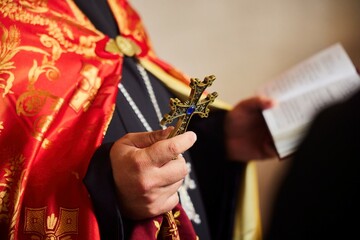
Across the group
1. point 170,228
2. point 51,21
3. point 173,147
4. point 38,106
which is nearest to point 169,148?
point 173,147

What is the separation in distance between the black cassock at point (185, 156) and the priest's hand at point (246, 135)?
0.02m

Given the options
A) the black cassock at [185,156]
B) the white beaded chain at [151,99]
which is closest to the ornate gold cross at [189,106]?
the black cassock at [185,156]

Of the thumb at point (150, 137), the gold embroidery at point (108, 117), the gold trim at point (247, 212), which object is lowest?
the gold trim at point (247, 212)

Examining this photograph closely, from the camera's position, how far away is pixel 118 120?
0.62 meters

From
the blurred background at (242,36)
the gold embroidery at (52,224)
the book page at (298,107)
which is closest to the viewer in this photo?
the gold embroidery at (52,224)

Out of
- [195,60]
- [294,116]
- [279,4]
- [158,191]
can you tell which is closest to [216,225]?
[294,116]

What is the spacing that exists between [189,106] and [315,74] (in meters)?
0.50

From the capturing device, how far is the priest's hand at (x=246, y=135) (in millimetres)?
835

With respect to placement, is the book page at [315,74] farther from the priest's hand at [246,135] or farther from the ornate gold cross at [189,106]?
the ornate gold cross at [189,106]

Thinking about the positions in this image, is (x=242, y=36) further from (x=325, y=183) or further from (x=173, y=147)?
(x=325, y=183)

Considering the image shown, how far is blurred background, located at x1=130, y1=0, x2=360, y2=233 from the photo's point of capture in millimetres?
→ 1100

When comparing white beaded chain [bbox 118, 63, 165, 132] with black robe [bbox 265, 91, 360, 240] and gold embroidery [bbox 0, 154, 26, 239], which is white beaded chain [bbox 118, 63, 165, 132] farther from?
black robe [bbox 265, 91, 360, 240]

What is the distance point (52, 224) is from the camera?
491 mm

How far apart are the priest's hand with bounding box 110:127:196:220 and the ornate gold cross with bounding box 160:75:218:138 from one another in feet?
0.05
